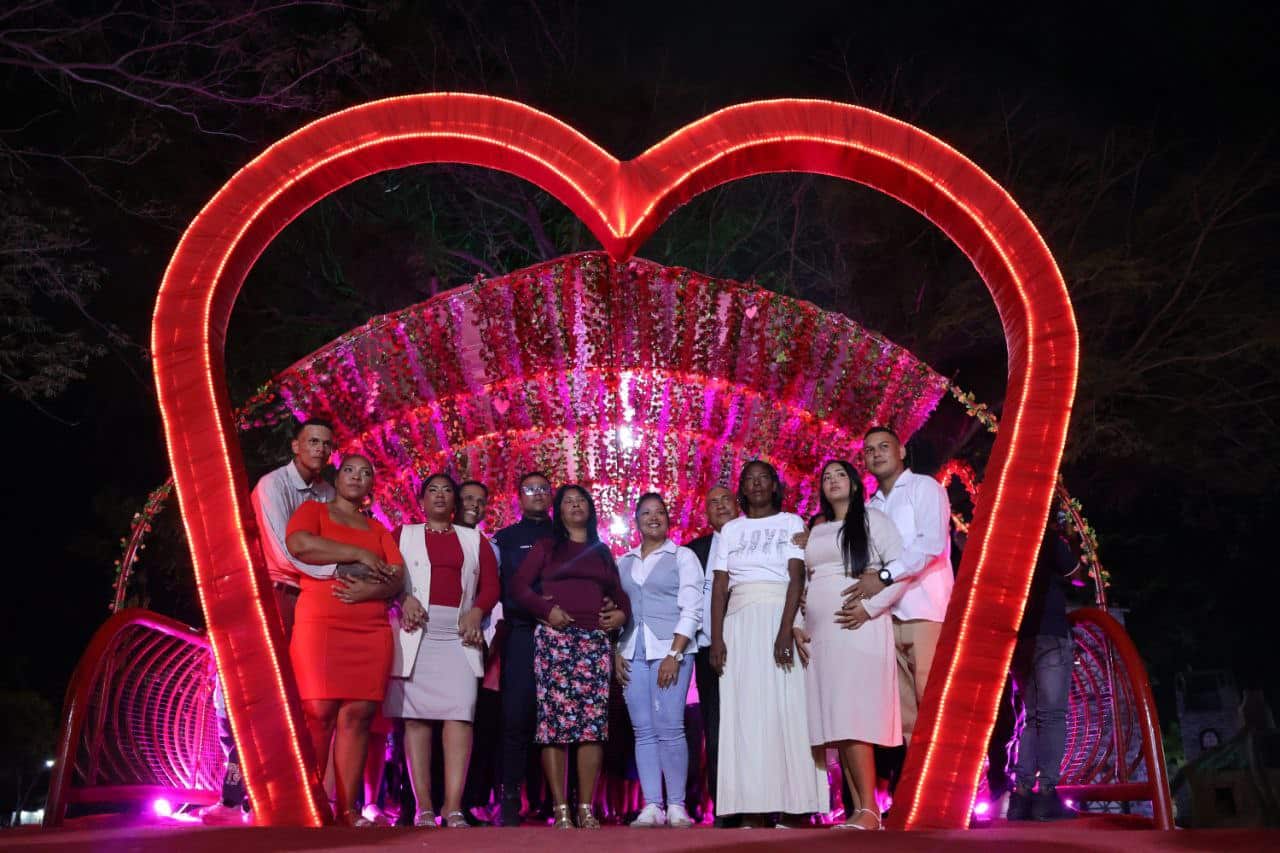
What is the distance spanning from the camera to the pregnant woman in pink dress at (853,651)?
566 cm

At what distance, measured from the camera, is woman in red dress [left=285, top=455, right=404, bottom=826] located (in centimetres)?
571

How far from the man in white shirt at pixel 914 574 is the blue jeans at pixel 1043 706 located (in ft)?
2.84

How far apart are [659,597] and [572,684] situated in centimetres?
72

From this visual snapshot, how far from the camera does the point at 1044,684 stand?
6.56 m

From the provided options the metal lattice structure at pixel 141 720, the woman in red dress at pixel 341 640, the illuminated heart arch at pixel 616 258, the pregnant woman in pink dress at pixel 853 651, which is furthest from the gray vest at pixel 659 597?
the metal lattice structure at pixel 141 720

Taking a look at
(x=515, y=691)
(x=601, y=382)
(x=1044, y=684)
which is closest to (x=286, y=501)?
(x=515, y=691)

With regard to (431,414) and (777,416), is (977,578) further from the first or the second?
(431,414)

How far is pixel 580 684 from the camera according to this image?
625cm

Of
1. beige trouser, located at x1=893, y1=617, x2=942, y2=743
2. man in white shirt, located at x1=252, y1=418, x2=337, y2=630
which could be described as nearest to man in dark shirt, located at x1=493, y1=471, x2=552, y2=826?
man in white shirt, located at x1=252, y1=418, x2=337, y2=630

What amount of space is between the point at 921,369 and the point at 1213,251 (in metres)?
10.3

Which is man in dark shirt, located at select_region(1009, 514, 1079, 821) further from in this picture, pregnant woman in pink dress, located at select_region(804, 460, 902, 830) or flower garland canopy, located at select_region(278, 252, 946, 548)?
flower garland canopy, located at select_region(278, 252, 946, 548)

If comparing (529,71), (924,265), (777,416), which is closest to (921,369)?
(777,416)

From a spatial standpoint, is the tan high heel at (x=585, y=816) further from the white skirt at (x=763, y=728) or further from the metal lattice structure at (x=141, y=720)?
the metal lattice structure at (x=141, y=720)

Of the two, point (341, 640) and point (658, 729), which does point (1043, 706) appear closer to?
point (658, 729)
